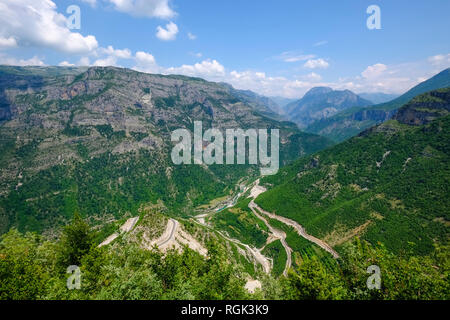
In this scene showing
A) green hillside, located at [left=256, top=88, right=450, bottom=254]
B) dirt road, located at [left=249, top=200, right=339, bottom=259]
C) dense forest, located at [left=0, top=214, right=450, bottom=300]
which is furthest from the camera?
dirt road, located at [left=249, top=200, right=339, bottom=259]

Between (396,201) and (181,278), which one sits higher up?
Answer: (181,278)

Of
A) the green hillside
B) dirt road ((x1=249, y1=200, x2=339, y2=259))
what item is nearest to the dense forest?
the green hillside

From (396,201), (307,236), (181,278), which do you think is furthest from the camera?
(307,236)

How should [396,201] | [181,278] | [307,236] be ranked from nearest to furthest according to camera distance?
1. [181,278]
2. [396,201]
3. [307,236]

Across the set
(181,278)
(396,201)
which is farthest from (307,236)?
(181,278)

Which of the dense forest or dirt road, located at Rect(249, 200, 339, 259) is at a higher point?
the dense forest

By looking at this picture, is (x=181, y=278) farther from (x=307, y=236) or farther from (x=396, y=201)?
(x=396, y=201)

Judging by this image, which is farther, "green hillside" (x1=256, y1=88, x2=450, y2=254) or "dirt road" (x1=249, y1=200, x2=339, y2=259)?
"dirt road" (x1=249, y1=200, x2=339, y2=259)

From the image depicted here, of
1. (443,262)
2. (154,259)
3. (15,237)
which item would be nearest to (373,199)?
(443,262)

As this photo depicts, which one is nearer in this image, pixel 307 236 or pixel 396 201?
pixel 396 201

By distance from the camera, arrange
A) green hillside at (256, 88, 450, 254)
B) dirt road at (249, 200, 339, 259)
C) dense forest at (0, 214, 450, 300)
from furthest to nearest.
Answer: dirt road at (249, 200, 339, 259), green hillside at (256, 88, 450, 254), dense forest at (0, 214, 450, 300)

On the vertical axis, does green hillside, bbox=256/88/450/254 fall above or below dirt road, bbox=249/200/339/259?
above

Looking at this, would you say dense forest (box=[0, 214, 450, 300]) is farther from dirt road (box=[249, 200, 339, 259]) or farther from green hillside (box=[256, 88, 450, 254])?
dirt road (box=[249, 200, 339, 259])
